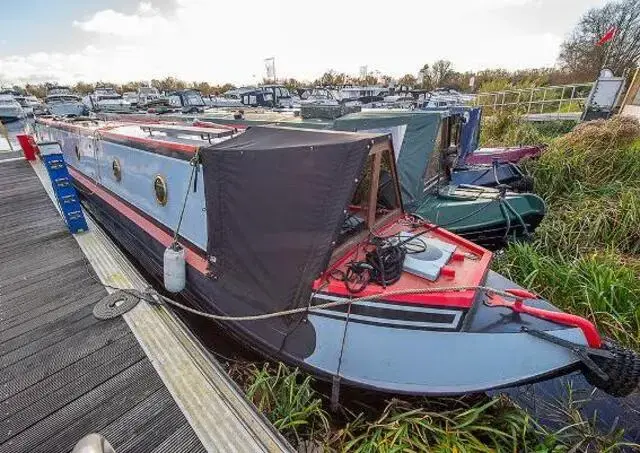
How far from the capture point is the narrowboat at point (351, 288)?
2420mm

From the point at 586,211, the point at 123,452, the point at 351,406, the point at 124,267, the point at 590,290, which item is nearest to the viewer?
the point at 123,452

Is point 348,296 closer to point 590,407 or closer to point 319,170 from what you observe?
point 319,170

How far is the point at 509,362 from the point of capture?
2451 mm

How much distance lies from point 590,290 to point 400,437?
3.17 m

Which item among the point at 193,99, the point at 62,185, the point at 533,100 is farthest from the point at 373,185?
the point at 533,100

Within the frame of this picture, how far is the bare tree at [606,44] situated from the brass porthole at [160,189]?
31.3 meters

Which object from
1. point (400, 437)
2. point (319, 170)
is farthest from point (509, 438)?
point (319, 170)

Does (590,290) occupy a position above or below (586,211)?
below

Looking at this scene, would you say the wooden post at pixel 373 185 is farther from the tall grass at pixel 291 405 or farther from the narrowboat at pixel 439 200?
the narrowboat at pixel 439 200

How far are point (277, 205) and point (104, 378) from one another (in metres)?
2.09

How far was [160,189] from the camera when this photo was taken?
13.9 feet

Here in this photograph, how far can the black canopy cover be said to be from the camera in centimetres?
251

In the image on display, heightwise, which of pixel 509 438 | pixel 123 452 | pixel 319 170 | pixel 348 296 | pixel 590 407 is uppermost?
pixel 319 170

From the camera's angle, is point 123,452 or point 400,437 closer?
point 123,452
